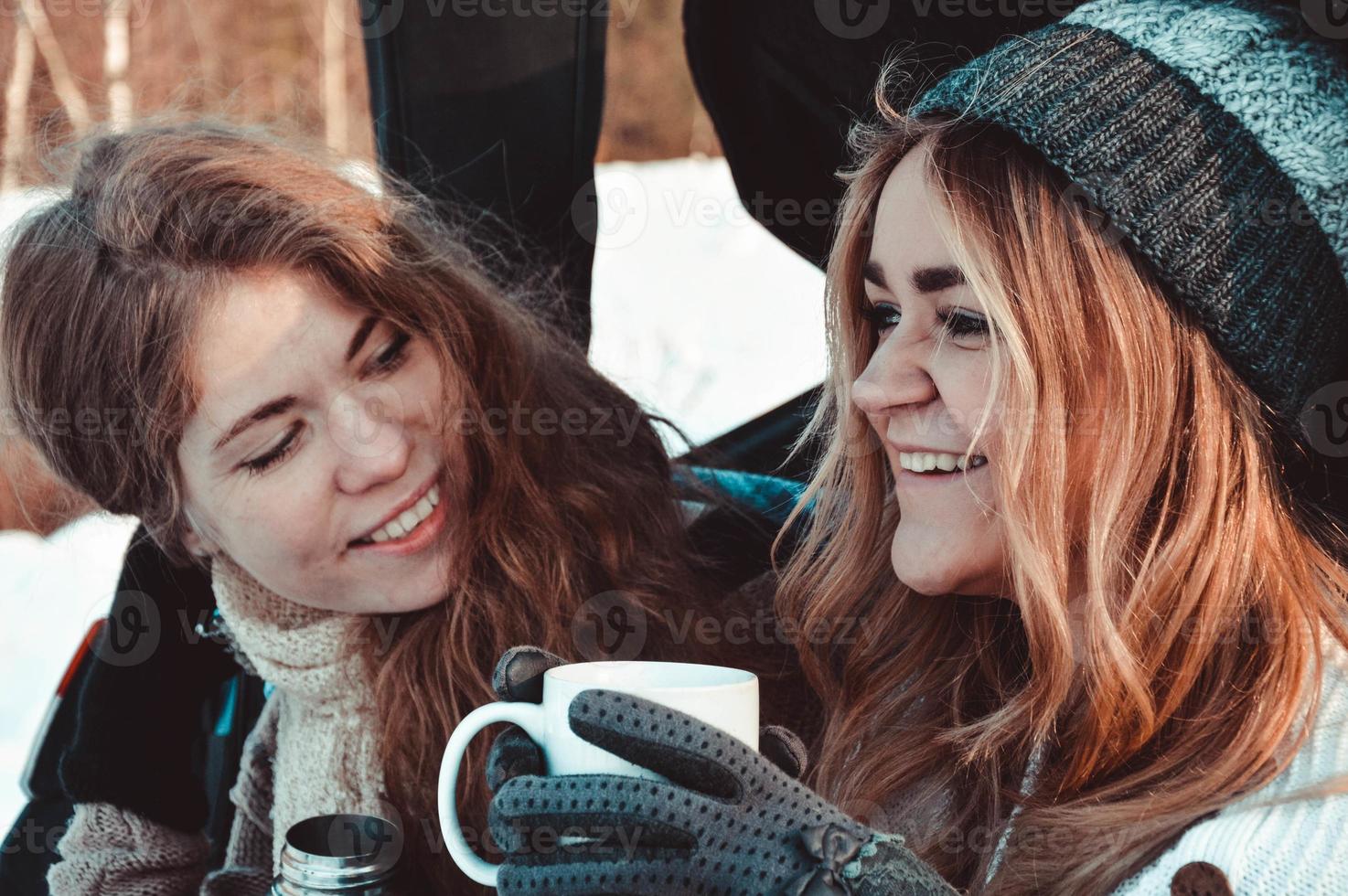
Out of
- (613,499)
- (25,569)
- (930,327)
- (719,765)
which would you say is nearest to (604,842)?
(719,765)

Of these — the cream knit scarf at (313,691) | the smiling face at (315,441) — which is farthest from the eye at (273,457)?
the cream knit scarf at (313,691)

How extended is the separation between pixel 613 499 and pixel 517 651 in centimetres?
72

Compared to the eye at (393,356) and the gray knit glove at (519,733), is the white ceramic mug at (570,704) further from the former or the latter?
the eye at (393,356)

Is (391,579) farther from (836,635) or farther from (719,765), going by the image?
(719,765)

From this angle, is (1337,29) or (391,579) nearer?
(1337,29)

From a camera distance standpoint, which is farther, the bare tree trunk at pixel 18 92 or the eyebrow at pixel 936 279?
the bare tree trunk at pixel 18 92

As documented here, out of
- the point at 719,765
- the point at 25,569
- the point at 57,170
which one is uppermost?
the point at 57,170

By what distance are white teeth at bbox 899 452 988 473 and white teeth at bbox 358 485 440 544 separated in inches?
27.1

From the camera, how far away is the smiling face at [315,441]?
1.58 m

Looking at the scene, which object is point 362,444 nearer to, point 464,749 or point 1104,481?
point 464,749

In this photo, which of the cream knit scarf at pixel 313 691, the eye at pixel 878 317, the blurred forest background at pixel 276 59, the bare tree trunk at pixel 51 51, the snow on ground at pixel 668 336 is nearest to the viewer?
the eye at pixel 878 317

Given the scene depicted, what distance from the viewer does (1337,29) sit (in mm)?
1100

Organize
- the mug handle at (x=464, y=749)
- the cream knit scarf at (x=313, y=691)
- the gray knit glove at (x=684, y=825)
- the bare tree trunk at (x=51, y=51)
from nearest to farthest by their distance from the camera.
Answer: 1. the gray knit glove at (x=684, y=825)
2. the mug handle at (x=464, y=749)
3. the cream knit scarf at (x=313, y=691)
4. the bare tree trunk at (x=51, y=51)

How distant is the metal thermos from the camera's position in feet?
4.07
